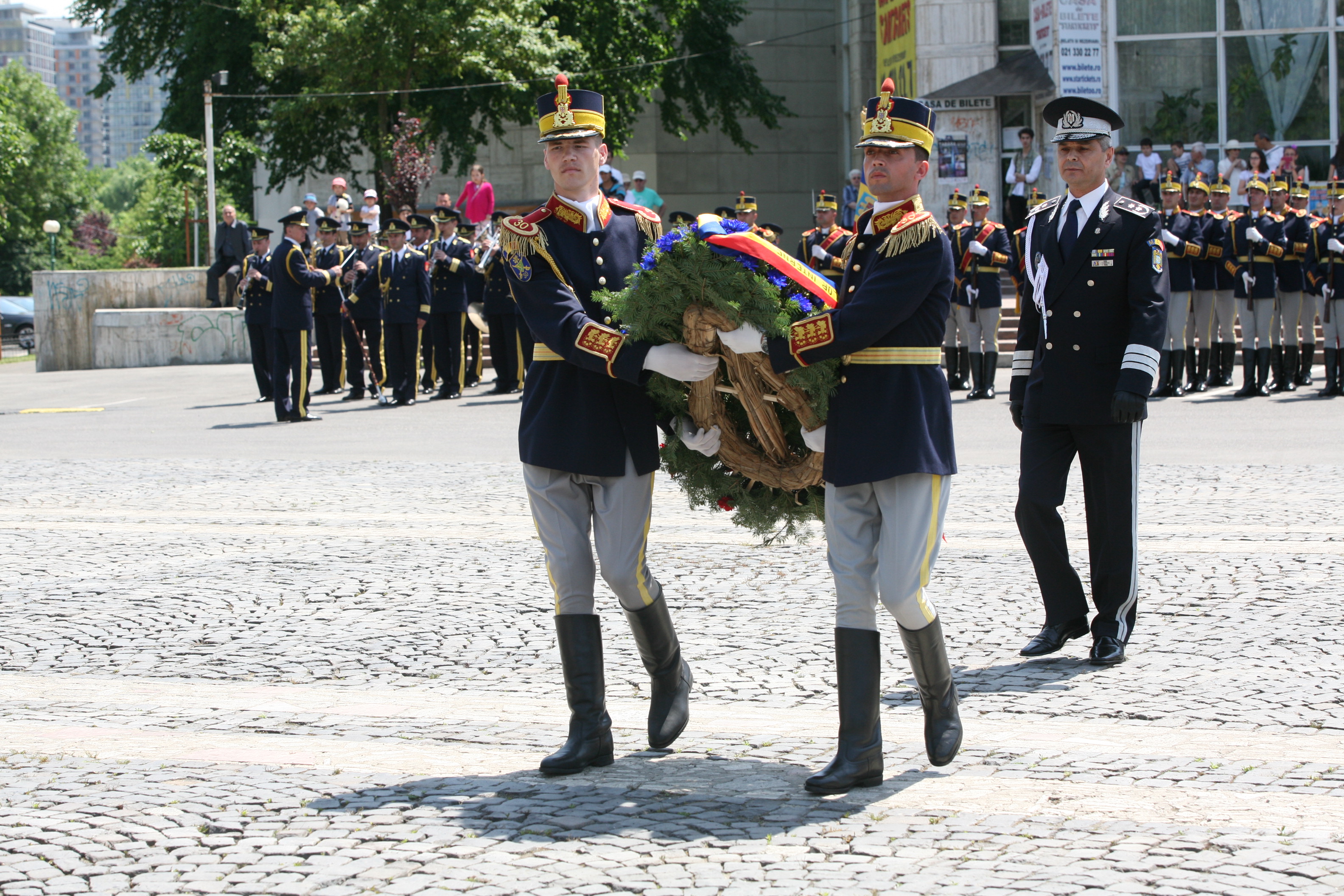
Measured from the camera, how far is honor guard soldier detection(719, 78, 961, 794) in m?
4.40

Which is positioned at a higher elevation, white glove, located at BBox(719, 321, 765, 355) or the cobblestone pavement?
white glove, located at BBox(719, 321, 765, 355)

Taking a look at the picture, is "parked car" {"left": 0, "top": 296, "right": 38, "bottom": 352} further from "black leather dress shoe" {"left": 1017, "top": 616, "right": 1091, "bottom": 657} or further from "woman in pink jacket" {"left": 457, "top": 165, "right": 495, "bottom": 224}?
"black leather dress shoe" {"left": 1017, "top": 616, "right": 1091, "bottom": 657}

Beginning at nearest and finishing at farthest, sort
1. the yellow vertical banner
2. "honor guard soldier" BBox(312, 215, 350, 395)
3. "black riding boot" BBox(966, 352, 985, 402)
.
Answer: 1. "black riding boot" BBox(966, 352, 985, 402)
2. "honor guard soldier" BBox(312, 215, 350, 395)
3. the yellow vertical banner

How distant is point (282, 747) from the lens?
16.1 feet

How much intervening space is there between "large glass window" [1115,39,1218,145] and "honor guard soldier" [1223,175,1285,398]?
11.9 meters

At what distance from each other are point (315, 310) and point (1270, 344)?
38.0 ft

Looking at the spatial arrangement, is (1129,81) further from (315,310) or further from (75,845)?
(75,845)

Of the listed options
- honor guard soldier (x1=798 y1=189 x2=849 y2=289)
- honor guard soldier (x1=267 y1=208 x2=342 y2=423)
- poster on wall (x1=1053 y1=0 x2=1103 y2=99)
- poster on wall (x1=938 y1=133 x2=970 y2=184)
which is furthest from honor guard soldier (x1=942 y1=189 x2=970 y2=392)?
poster on wall (x1=938 y1=133 x2=970 y2=184)

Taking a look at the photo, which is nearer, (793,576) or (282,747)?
(282,747)

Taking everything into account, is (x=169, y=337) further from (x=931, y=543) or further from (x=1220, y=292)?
(x=931, y=543)

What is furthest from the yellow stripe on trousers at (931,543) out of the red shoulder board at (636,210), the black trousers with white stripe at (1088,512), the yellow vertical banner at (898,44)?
the yellow vertical banner at (898,44)

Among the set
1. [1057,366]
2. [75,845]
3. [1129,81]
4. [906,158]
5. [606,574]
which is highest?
[1129,81]

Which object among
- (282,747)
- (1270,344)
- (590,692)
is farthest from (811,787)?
(1270,344)

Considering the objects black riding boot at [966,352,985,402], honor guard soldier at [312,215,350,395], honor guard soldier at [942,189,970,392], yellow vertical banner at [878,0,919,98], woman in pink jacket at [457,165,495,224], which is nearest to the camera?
black riding boot at [966,352,985,402]
